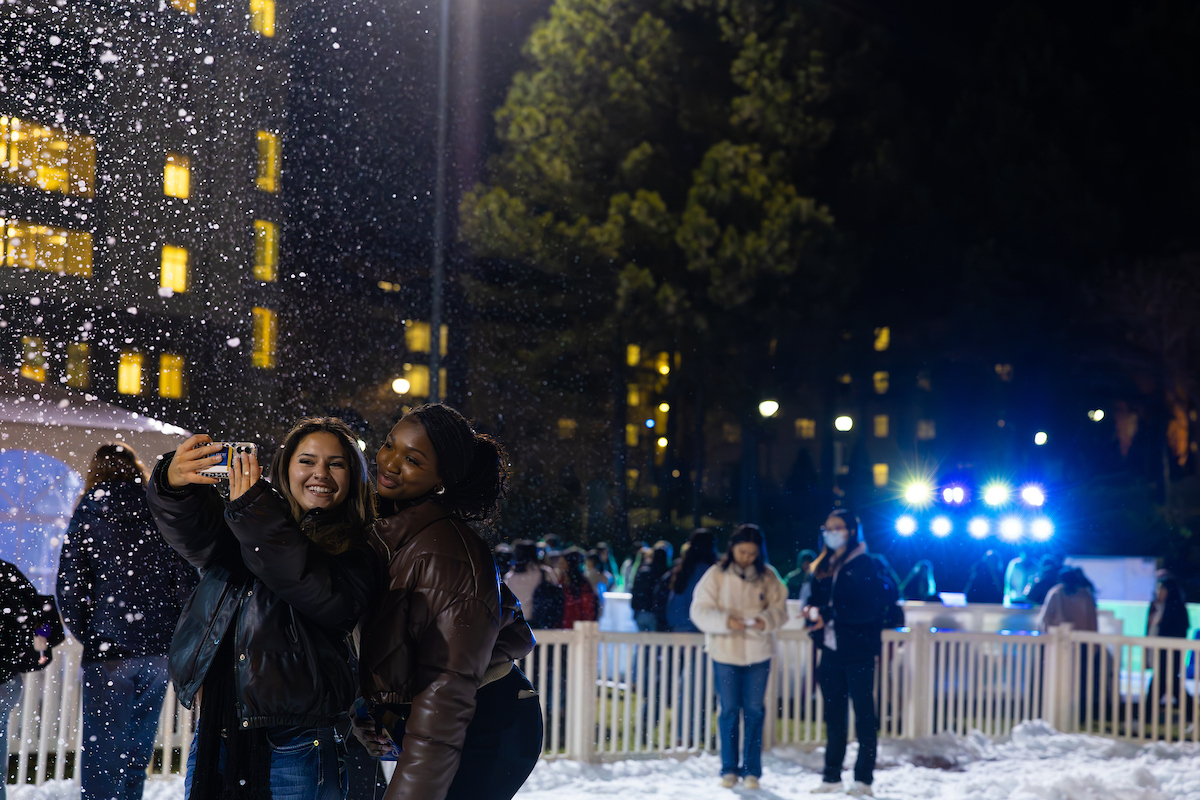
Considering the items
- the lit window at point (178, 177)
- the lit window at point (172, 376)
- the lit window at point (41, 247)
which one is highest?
the lit window at point (178, 177)

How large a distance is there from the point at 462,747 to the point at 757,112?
24268 mm

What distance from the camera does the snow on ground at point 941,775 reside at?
24.1 feet

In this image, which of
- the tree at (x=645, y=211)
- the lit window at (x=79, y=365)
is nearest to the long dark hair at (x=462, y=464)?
the tree at (x=645, y=211)

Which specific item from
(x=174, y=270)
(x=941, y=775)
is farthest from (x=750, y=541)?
(x=174, y=270)

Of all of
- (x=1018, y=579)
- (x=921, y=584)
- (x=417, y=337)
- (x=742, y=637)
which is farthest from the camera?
(x=417, y=337)

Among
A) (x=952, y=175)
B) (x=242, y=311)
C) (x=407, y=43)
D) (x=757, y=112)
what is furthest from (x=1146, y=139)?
(x=242, y=311)

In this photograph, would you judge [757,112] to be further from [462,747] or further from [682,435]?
[462,747]

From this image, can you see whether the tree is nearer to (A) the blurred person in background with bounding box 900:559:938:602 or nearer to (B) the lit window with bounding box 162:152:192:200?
(B) the lit window with bounding box 162:152:192:200

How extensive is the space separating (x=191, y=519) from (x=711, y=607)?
536 centimetres

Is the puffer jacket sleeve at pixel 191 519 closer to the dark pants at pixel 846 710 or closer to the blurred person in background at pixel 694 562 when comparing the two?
the dark pants at pixel 846 710

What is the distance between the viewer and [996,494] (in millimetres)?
27766

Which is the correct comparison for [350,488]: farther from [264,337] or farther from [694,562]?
[264,337]

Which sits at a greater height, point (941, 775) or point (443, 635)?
point (443, 635)

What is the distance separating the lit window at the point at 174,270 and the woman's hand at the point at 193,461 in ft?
61.1
